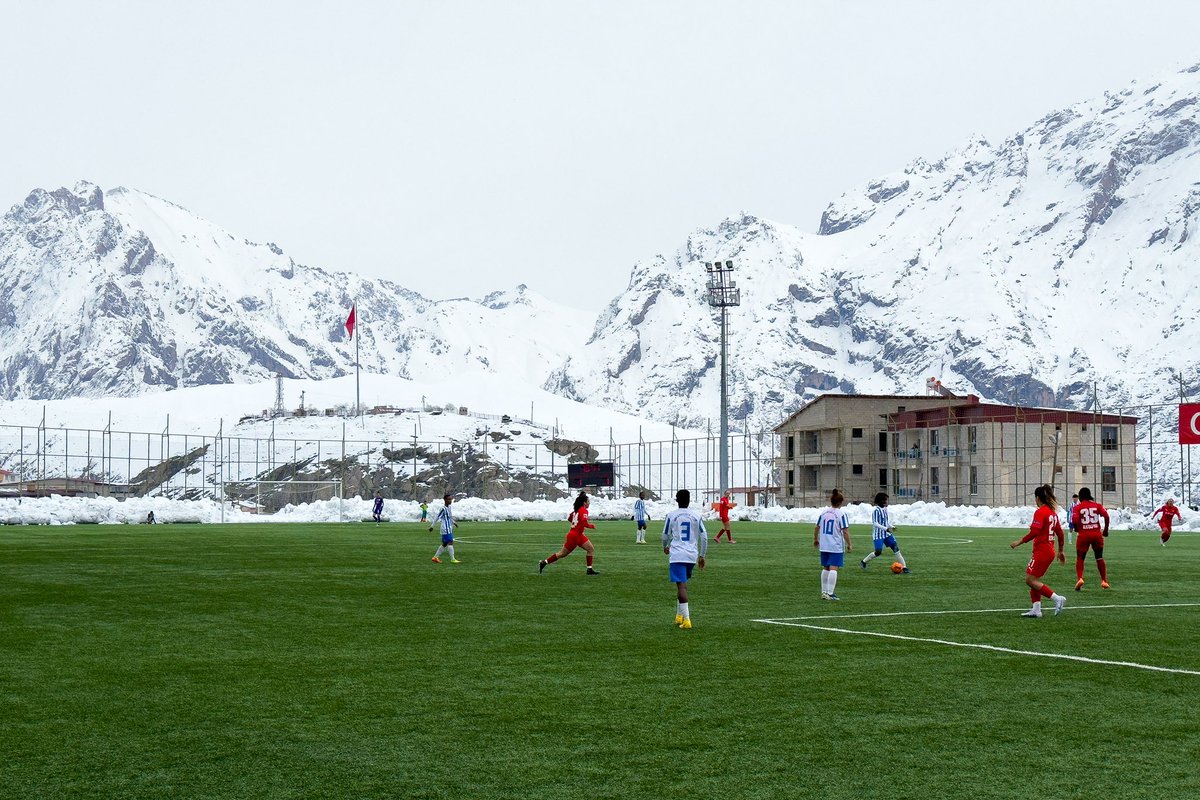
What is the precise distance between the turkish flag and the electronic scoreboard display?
101 feet

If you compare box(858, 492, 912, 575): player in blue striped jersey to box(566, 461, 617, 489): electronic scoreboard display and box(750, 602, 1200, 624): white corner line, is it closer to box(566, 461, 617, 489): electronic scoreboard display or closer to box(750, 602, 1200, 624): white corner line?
box(750, 602, 1200, 624): white corner line

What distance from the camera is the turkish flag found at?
6081 cm

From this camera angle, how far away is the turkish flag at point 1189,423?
200ft

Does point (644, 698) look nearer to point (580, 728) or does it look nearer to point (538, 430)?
point (580, 728)

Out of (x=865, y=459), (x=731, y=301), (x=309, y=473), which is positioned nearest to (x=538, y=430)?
(x=309, y=473)

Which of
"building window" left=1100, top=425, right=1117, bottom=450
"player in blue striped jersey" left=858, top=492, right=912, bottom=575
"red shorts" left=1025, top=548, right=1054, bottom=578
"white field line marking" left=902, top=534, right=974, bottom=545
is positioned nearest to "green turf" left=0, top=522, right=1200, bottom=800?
"red shorts" left=1025, top=548, right=1054, bottom=578

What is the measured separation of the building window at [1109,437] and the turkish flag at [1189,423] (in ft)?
126

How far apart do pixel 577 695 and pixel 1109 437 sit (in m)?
101

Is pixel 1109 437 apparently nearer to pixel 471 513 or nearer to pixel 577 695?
pixel 471 513

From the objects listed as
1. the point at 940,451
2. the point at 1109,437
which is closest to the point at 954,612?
the point at 940,451

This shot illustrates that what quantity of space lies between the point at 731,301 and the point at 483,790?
6866 cm

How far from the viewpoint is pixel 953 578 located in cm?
2480

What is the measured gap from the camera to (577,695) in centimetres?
1097

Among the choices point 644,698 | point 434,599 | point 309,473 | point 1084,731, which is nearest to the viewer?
point 1084,731
